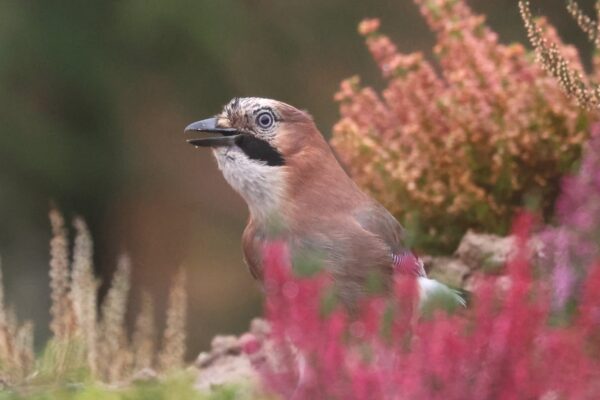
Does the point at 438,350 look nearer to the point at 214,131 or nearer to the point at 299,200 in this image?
the point at 299,200

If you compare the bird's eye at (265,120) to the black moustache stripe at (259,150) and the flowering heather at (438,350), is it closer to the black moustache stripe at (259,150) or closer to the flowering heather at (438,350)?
the black moustache stripe at (259,150)

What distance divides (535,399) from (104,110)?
18.7 ft

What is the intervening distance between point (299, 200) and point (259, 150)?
189mm

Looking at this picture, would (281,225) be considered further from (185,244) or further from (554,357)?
(185,244)

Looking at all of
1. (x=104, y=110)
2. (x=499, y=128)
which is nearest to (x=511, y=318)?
(x=499, y=128)

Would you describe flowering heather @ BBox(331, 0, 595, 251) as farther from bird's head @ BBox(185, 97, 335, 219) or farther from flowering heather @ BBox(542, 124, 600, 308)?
bird's head @ BBox(185, 97, 335, 219)

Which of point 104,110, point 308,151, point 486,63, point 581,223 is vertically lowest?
point 581,223

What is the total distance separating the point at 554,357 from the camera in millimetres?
2127

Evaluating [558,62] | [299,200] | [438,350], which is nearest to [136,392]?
[299,200]

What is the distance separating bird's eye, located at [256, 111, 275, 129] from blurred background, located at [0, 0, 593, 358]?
3.66 metres

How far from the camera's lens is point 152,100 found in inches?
304

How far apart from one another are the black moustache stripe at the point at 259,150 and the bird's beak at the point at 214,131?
0.03 m

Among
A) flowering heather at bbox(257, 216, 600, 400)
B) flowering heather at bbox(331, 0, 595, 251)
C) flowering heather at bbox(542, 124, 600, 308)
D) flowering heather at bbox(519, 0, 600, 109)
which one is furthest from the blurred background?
flowering heather at bbox(257, 216, 600, 400)

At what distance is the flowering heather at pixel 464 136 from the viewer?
15.0ft
